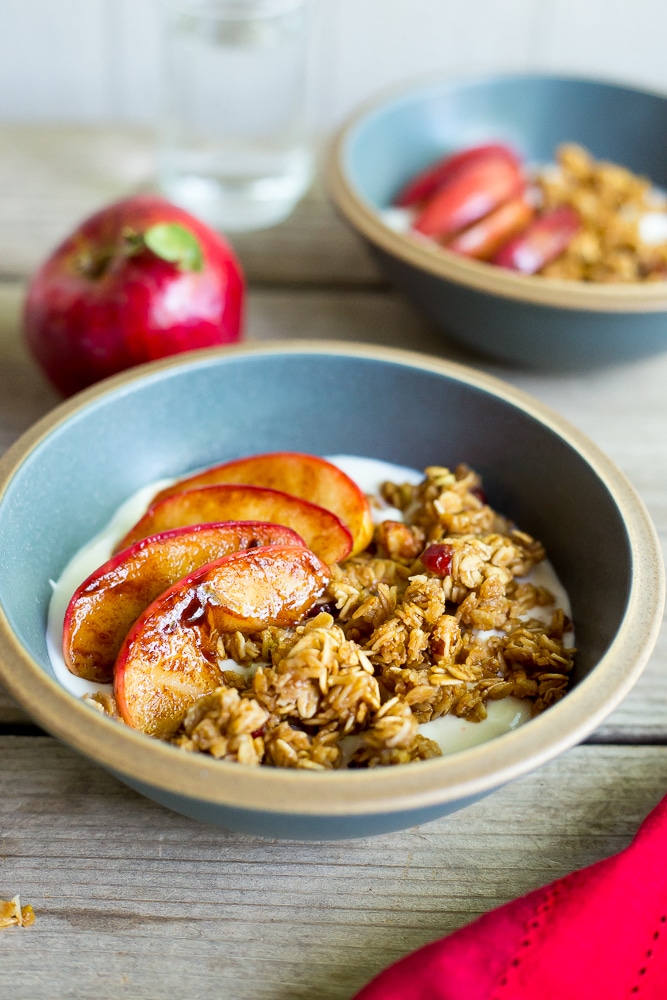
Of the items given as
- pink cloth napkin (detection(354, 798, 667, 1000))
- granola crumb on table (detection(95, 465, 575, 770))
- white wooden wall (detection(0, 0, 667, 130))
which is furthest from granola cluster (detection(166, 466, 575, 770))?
white wooden wall (detection(0, 0, 667, 130))

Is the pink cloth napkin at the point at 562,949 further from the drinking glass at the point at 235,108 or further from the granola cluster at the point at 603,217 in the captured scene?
the drinking glass at the point at 235,108

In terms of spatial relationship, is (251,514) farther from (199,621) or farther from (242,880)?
(242,880)

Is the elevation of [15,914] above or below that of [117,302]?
Result: below

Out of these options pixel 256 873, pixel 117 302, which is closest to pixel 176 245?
pixel 117 302

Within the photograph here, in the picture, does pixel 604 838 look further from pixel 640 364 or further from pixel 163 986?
pixel 640 364

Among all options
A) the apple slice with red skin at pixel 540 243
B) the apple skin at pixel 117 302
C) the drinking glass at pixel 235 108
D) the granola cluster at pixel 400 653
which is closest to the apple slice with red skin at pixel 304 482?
the granola cluster at pixel 400 653

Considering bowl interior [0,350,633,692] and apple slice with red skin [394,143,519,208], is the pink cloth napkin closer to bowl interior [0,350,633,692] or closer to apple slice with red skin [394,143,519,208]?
bowl interior [0,350,633,692]
